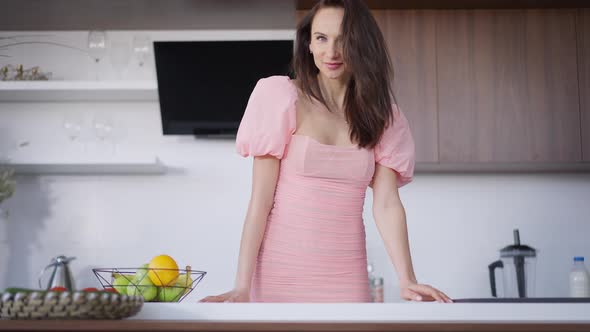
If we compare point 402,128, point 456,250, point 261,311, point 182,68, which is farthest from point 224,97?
point 261,311

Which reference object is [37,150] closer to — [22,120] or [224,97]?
[22,120]

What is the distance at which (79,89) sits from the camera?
117 inches

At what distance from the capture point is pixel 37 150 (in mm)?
3186

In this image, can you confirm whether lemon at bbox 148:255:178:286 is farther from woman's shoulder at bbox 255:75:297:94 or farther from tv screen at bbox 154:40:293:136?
tv screen at bbox 154:40:293:136

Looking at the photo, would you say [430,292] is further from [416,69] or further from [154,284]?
[416,69]

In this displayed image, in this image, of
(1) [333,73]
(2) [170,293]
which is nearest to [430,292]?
(2) [170,293]

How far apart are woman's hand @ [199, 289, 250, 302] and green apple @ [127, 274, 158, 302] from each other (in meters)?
0.13

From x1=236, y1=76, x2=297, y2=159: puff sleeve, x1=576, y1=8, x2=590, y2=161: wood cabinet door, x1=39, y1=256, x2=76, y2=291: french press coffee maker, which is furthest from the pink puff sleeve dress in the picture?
x1=576, y1=8, x2=590, y2=161: wood cabinet door

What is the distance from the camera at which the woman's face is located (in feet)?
5.32

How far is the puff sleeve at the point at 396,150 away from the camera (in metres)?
1.67

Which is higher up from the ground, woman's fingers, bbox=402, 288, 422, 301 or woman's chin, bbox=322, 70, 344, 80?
woman's chin, bbox=322, 70, 344, 80

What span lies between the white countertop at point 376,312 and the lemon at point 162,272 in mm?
264

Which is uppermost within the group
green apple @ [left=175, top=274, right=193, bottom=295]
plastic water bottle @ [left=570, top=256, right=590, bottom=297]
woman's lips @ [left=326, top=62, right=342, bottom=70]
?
woman's lips @ [left=326, top=62, right=342, bottom=70]

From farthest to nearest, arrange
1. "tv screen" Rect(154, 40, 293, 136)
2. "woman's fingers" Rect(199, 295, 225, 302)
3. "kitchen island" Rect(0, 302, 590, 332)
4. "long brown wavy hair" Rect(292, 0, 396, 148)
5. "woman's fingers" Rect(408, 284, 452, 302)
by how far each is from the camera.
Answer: "tv screen" Rect(154, 40, 293, 136) < "long brown wavy hair" Rect(292, 0, 396, 148) < "woman's fingers" Rect(408, 284, 452, 302) < "woman's fingers" Rect(199, 295, 225, 302) < "kitchen island" Rect(0, 302, 590, 332)
